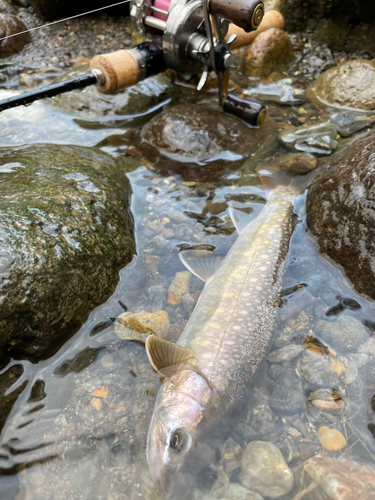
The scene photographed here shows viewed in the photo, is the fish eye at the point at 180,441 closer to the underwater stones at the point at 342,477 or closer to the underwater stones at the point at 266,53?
the underwater stones at the point at 342,477

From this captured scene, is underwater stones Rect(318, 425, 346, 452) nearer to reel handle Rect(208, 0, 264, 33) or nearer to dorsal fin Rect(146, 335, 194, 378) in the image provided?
dorsal fin Rect(146, 335, 194, 378)

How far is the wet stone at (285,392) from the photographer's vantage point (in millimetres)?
2852

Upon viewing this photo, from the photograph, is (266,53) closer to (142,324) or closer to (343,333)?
(343,333)

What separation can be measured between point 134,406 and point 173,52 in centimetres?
392

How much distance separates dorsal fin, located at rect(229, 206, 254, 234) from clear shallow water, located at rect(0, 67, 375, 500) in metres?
0.28

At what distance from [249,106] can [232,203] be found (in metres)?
1.43

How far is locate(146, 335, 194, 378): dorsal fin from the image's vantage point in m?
2.62

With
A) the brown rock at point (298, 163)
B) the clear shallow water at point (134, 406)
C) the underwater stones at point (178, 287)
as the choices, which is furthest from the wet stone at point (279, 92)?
the underwater stones at point (178, 287)

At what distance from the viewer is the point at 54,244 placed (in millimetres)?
3072

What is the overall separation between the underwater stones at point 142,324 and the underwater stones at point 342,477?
4.69 feet

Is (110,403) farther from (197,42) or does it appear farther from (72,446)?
(197,42)

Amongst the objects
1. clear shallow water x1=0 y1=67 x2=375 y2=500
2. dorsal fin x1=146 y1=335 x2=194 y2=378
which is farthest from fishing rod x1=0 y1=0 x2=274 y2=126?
dorsal fin x1=146 y1=335 x2=194 y2=378

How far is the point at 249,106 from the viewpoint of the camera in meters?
4.83

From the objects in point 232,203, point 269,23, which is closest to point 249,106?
point 232,203
